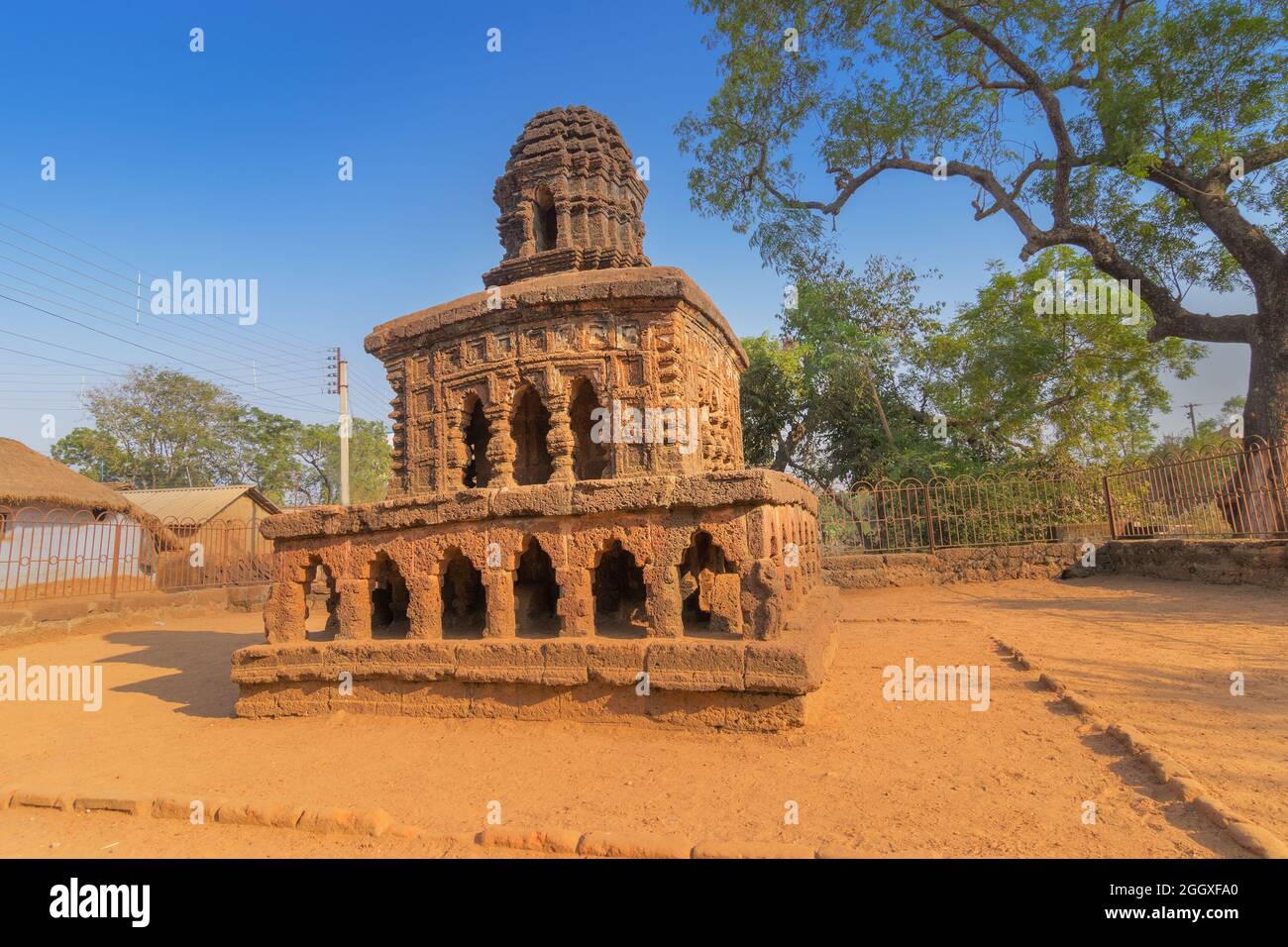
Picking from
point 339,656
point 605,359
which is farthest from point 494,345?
point 339,656

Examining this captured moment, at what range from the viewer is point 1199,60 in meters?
13.1

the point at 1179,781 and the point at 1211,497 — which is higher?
the point at 1211,497

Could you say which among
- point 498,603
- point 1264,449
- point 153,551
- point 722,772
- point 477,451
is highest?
point 477,451

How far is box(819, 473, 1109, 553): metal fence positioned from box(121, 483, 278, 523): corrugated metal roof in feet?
71.9

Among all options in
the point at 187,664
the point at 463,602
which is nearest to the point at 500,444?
the point at 463,602

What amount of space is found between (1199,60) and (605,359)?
15.0 m

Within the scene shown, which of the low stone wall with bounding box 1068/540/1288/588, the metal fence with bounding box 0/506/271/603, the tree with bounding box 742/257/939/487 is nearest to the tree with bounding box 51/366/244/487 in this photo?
the metal fence with bounding box 0/506/271/603

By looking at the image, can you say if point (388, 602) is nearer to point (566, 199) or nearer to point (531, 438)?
point (531, 438)

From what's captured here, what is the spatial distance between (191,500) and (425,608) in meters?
→ 23.7

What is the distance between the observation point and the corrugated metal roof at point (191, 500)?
2288cm

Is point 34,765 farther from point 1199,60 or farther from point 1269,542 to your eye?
point 1199,60

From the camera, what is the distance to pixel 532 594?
670 cm

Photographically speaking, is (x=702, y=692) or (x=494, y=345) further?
(x=494, y=345)

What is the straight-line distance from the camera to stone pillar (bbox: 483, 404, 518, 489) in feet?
27.3
